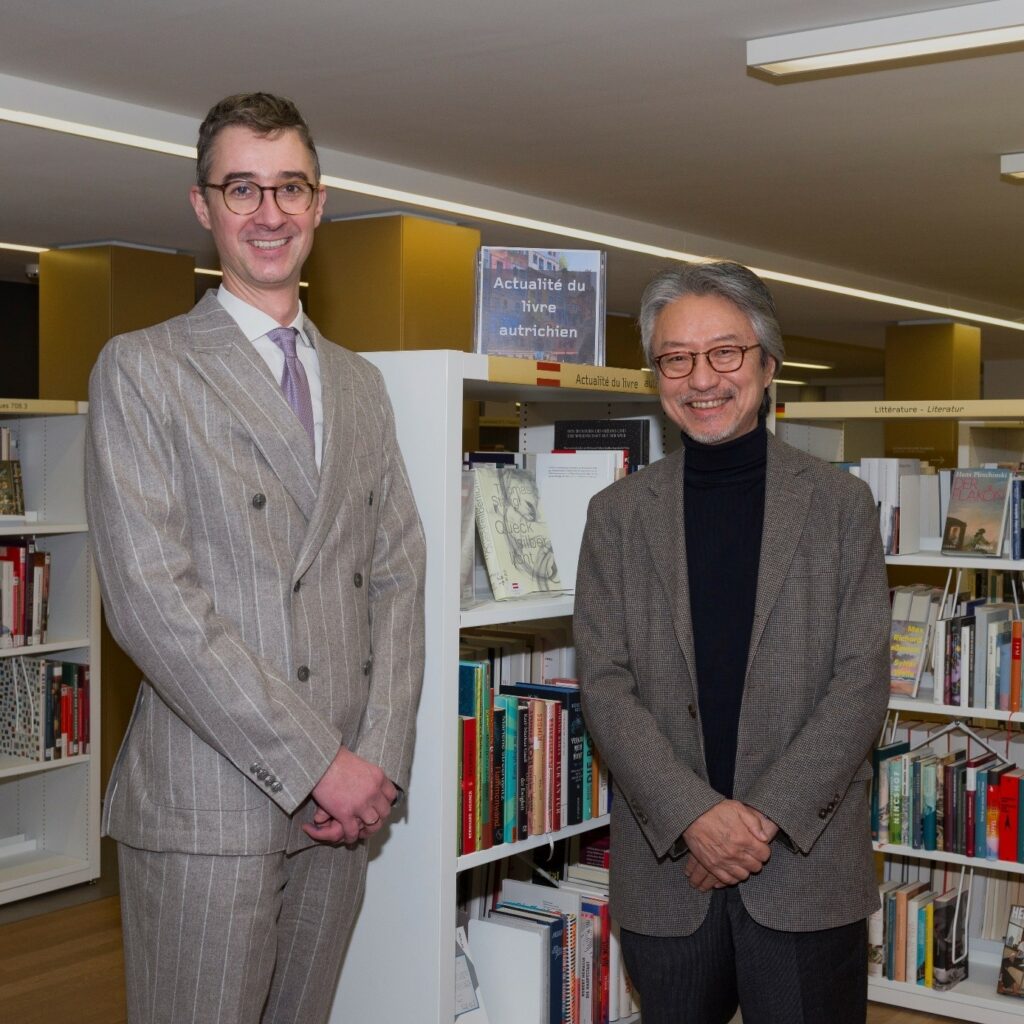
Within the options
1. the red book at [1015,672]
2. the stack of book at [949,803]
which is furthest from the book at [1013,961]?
the red book at [1015,672]

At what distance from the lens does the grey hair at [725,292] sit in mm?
2162

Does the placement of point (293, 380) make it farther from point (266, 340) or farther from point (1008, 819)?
point (1008, 819)

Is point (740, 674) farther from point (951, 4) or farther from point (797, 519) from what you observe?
point (951, 4)

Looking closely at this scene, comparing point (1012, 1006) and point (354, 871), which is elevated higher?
point (354, 871)

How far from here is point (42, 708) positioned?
5.03 metres

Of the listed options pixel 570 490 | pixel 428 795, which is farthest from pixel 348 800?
pixel 570 490

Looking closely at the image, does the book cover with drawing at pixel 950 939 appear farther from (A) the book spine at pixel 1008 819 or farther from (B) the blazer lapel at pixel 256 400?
(B) the blazer lapel at pixel 256 400

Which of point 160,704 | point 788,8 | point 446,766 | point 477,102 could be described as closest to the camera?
point 160,704

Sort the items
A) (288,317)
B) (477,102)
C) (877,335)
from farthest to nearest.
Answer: (877,335), (477,102), (288,317)

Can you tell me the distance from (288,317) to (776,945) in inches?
49.8

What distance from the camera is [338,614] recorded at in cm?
193

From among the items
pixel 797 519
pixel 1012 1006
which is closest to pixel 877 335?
pixel 1012 1006

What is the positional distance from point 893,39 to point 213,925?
12.8ft

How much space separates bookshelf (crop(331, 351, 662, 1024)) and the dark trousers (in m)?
0.39
